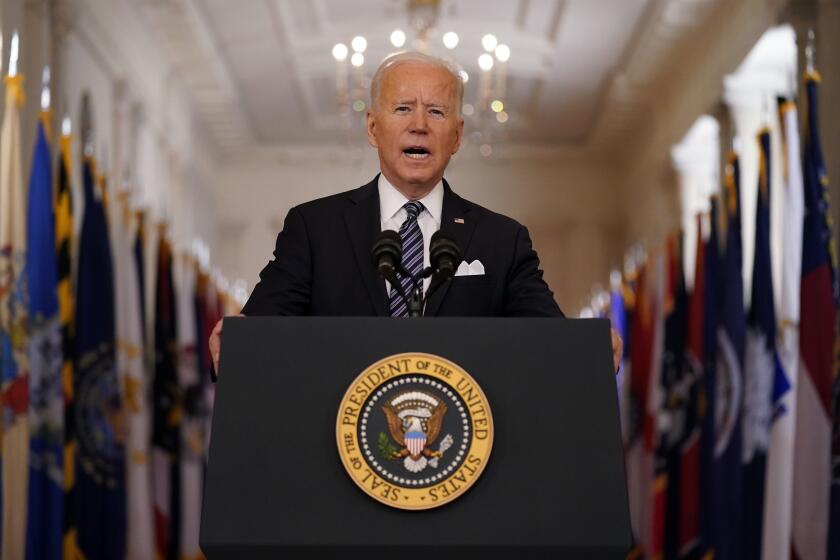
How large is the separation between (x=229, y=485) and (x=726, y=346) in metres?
6.68

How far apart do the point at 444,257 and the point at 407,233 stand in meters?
0.52

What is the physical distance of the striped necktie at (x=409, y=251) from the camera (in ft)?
10.1

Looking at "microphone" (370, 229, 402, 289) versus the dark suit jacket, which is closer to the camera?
"microphone" (370, 229, 402, 289)

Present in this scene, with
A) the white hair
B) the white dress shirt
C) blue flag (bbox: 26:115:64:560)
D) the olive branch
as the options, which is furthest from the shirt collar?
blue flag (bbox: 26:115:64:560)

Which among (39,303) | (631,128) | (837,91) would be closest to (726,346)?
(837,91)

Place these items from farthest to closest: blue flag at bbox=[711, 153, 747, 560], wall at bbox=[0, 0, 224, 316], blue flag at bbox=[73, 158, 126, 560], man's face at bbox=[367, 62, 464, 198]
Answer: wall at bbox=[0, 0, 224, 316], blue flag at bbox=[711, 153, 747, 560], blue flag at bbox=[73, 158, 126, 560], man's face at bbox=[367, 62, 464, 198]

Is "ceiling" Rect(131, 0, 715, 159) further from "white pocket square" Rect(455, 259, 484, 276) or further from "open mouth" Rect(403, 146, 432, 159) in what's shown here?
"white pocket square" Rect(455, 259, 484, 276)

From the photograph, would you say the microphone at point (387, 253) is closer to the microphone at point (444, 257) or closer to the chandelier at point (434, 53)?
the microphone at point (444, 257)

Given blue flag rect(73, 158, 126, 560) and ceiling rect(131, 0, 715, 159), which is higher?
ceiling rect(131, 0, 715, 159)

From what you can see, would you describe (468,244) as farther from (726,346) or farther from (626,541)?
(726,346)

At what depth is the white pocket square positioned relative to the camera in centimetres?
312

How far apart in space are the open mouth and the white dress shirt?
10cm

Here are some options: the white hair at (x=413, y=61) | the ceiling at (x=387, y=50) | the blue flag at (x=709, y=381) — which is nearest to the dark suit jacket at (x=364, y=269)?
the white hair at (x=413, y=61)

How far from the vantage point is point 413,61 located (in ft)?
10.6
